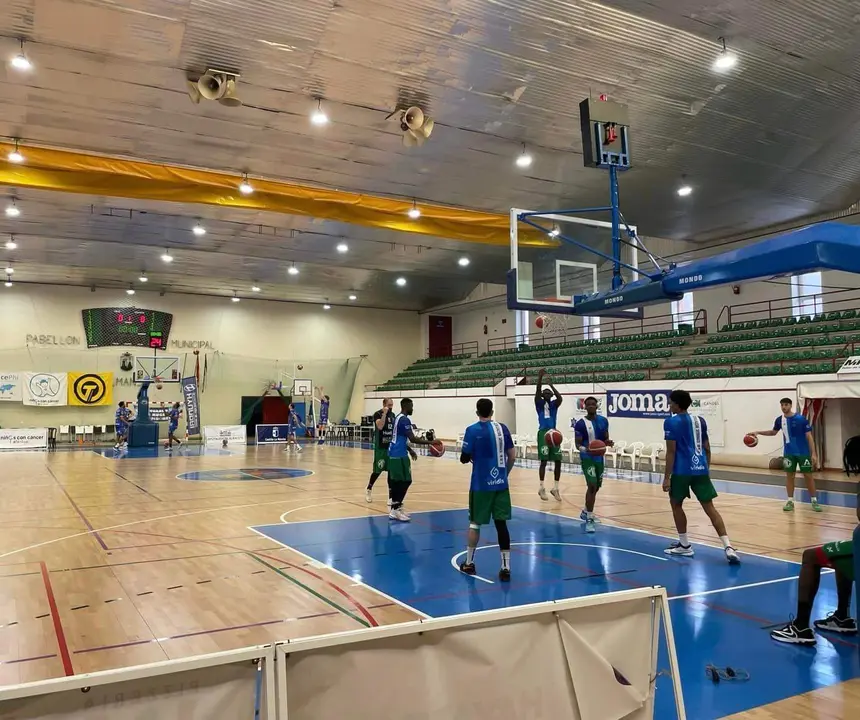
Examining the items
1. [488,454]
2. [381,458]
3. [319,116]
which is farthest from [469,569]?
[319,116]

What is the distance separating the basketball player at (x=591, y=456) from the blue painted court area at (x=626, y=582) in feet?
0.98

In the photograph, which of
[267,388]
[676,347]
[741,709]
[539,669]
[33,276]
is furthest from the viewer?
[267,388]

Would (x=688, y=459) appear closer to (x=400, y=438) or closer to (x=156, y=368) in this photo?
(x=400, y=438)

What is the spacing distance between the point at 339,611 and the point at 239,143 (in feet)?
33.7

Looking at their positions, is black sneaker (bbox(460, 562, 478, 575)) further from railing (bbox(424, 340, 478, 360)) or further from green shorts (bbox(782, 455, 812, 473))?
railing (bbox(424, 340, 478, 360))

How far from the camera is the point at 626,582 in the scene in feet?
20.0

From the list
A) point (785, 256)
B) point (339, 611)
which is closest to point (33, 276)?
point (339, 611)

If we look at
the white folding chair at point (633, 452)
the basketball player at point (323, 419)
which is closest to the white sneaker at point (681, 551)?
the white folding chair at point (633, 452)

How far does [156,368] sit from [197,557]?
24.7 m

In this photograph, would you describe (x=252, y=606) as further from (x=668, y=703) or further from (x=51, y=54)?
(x=51, y=54)

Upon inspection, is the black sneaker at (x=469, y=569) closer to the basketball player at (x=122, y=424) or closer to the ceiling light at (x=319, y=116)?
the ceiling light at (x=319, y=116)

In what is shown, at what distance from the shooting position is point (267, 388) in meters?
30.7

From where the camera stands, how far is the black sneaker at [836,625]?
4.65 meters

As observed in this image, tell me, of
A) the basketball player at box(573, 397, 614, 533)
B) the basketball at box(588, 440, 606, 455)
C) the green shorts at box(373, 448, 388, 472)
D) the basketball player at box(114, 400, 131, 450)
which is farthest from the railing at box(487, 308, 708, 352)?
the basketball player at box(114, 400, 131, 450)
